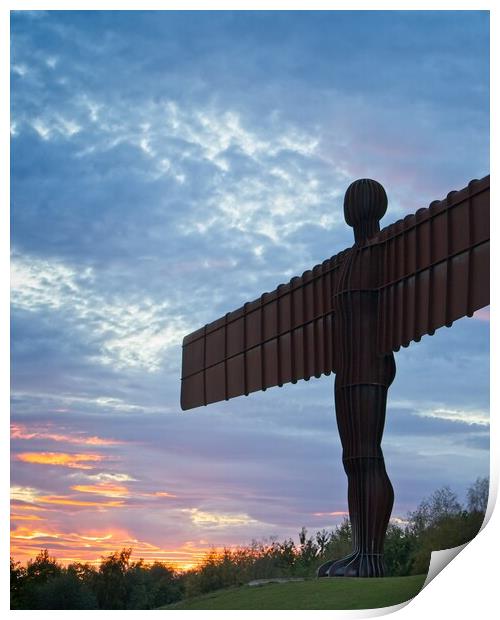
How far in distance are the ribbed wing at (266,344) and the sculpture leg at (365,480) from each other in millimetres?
831

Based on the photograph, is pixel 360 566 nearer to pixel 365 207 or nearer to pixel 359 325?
pixel 359 325

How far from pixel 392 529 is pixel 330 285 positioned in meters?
6.30

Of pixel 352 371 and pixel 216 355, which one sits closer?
pixel 352 371

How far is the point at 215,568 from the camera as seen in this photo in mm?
14648

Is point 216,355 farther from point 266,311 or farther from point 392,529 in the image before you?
point 392,529

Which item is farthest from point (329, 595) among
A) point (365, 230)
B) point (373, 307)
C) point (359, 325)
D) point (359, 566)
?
point (365, 230)

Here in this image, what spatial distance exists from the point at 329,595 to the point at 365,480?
1146mm

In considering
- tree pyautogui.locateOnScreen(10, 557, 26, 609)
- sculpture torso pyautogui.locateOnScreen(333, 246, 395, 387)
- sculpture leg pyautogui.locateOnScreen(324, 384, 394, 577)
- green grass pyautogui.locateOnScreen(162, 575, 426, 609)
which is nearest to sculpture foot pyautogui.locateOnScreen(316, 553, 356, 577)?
sculpture leg pyautogui.locateOnScreen(324, 384, 394, 577)

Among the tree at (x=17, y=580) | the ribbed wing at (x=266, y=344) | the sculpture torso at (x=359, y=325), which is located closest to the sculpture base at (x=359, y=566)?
the sculpture torso at (x=359, y=325)

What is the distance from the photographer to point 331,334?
1048 cm

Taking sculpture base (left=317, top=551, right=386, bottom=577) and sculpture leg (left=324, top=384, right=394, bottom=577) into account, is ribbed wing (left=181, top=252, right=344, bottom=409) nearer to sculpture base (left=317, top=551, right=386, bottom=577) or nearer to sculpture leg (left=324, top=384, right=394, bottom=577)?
sculpture leg (left=324, top=384, right=394, bottom=577)
